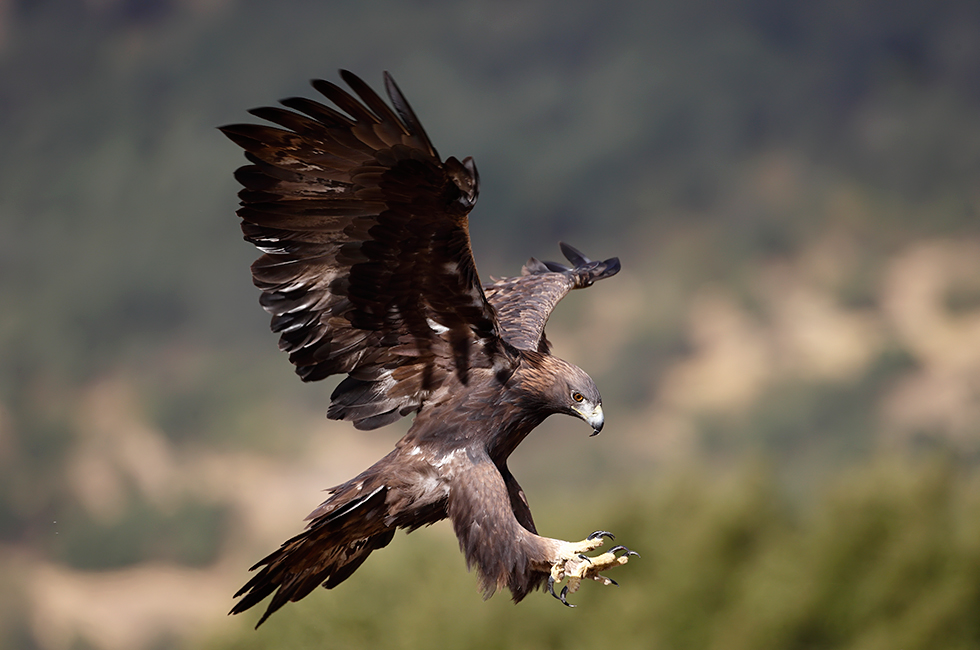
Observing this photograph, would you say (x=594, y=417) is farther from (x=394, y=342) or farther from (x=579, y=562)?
(x=394, y=342)

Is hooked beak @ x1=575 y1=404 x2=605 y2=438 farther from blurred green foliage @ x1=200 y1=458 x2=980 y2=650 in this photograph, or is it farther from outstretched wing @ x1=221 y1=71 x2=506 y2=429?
blurred green foliage @ x1=200 y1=458 x2=980 y2=650

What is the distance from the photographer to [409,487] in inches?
200

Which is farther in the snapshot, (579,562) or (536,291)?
(536,291)

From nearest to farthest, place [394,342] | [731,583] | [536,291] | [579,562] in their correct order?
[579,562]
[394,342]
[536,291]
[731,583]

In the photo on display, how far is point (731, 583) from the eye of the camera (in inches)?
804

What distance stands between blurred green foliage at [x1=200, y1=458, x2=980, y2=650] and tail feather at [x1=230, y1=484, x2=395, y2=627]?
14993mm

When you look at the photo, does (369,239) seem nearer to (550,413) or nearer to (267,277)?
(267,277)

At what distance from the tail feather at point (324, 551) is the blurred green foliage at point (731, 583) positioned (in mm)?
14993

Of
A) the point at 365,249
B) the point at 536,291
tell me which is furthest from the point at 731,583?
the point at 365,249

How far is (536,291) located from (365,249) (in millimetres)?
2279

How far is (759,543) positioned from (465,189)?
18.5 meters

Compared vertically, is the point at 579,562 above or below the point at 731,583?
below

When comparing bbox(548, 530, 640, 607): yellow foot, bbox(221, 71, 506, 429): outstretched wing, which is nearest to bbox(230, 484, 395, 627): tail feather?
bbox(221, 71, 506, 429): outstretched wing

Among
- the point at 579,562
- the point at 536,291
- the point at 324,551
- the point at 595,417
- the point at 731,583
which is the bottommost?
the point at 324,551
